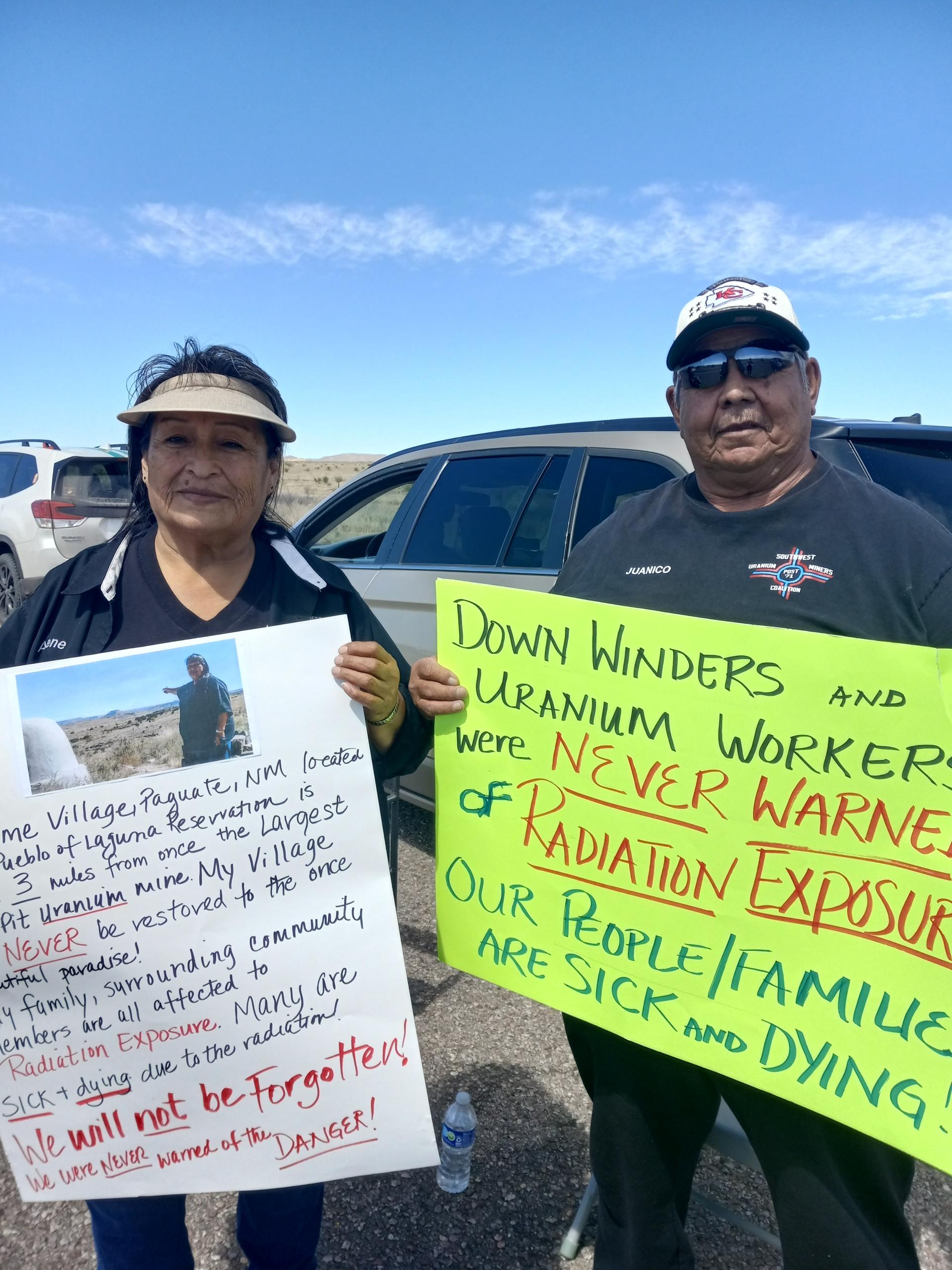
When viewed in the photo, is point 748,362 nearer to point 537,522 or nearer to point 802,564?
point 802,564

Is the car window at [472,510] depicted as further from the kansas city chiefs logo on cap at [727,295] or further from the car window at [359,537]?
the kansas city chiefs logo on cap at [727,295]

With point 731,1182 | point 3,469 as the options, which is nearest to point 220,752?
point 731,1182

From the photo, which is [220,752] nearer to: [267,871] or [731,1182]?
[267,871]

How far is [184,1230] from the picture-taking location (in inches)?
63.6

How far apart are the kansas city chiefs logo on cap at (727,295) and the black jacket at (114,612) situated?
0.92m

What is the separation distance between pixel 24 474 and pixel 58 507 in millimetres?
773

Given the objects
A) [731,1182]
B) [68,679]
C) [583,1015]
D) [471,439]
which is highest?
[471,439]

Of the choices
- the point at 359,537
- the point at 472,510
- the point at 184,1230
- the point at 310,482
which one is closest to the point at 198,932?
the point at 184,1230

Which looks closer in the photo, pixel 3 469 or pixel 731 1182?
pixel 731 1182

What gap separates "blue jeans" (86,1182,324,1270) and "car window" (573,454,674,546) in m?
2.35

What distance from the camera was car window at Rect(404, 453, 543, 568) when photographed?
3744mm

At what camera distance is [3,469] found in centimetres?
911

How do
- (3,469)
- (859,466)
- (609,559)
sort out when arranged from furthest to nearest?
1. (3,469)
2. (859,466)
3. (609,559)

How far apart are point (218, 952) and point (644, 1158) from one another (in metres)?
0.89
